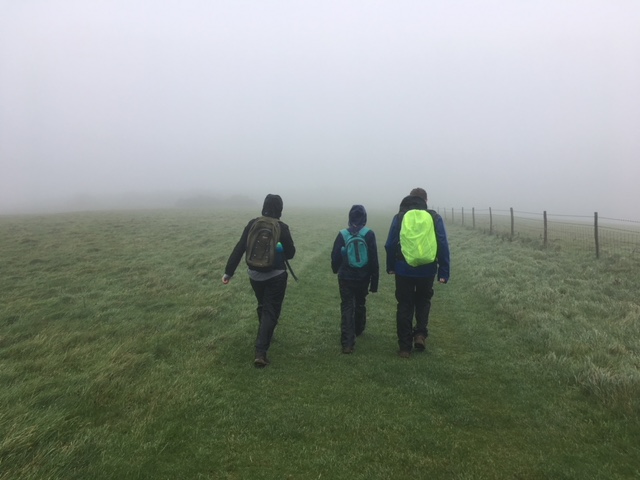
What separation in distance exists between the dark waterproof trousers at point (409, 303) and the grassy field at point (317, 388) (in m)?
0.37

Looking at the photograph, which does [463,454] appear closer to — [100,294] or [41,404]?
[41,404]

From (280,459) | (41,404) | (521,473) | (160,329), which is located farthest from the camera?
(160,329)

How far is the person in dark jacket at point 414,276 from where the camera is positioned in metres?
6.73

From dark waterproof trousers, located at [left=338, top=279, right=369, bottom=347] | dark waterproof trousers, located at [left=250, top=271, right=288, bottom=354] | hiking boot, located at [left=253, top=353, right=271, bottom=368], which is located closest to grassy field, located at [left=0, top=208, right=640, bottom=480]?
hiking boot, located at [left=253, top=353, right=271, bottom=368]

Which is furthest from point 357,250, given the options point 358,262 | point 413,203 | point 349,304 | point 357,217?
point 413,203

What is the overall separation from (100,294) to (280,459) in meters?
9.68

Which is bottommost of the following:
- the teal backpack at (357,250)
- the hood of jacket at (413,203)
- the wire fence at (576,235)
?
the wire fence at (576,235)

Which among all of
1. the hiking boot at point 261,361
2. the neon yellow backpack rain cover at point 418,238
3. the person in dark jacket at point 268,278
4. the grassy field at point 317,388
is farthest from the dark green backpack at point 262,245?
the neon yellow backpack rain cover at point 418,238

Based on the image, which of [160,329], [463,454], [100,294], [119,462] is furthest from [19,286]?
[463,454]

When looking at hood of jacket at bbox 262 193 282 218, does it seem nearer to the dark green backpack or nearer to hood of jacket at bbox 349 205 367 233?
the dark green backpack

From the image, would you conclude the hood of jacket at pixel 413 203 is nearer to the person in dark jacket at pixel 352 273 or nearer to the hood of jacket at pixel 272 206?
the person in dark jacket at pixel 352 273

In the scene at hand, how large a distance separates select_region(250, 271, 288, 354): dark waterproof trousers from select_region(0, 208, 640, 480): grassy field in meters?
0.44

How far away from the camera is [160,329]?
8281 millimetres

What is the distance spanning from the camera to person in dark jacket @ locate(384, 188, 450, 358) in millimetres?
6734
